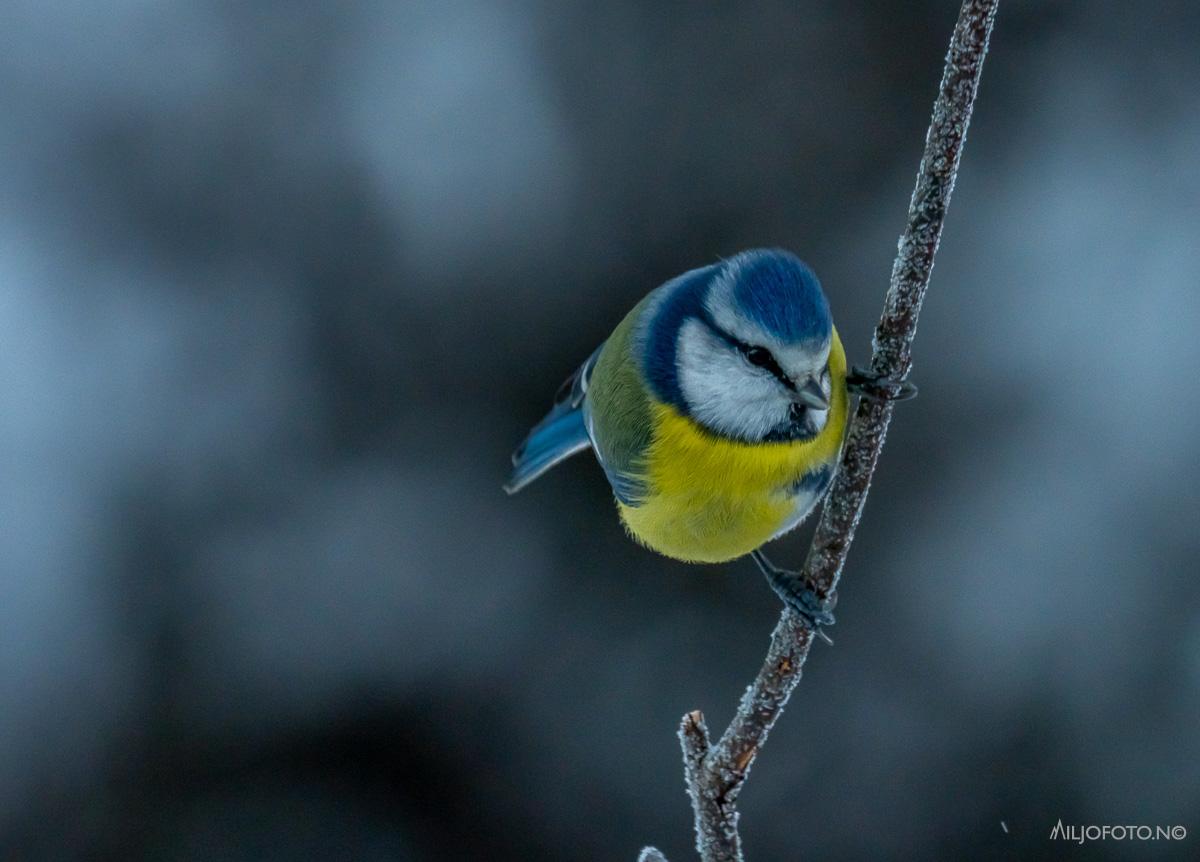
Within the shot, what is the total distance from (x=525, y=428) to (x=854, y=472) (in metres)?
1.69

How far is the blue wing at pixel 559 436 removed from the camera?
2.21 metres

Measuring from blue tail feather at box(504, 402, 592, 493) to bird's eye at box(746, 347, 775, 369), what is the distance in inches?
23.7

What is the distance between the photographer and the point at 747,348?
161 cm

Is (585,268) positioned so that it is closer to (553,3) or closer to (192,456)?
(553,3)

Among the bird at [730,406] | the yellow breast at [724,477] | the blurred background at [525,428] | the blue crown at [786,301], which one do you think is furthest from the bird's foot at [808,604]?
the blurred background at [525,428]

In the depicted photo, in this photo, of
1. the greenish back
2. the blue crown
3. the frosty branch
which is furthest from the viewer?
the greenish back

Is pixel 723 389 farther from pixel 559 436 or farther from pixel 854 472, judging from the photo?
pixel 559 436

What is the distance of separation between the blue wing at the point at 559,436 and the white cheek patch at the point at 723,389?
17.8 inches

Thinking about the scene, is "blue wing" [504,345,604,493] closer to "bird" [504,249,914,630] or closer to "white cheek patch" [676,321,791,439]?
"bird" [504,249,914,630]

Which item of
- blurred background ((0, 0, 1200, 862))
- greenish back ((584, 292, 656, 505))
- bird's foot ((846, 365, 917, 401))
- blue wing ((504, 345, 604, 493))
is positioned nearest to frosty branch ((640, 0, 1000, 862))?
bird's foot ((846, 365, 917, 401))

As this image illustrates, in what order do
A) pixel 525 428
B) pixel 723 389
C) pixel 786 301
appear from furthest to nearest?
1. pixel 525 428
2. pixel 723 389
3. pixel 786 301

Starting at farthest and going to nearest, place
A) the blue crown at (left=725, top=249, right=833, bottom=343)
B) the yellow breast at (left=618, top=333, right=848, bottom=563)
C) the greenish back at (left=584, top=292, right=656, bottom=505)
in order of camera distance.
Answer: the greenish back at (left=584, top=292, right=656, bottom=505), the yellow breast at (left=618, top=333, right=848, bottom=563), the blue crown at (left=725, top=249, right=833, bottom=343)

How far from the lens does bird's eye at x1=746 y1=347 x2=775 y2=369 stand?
158 centimetres

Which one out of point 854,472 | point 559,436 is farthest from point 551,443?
point 854,472
